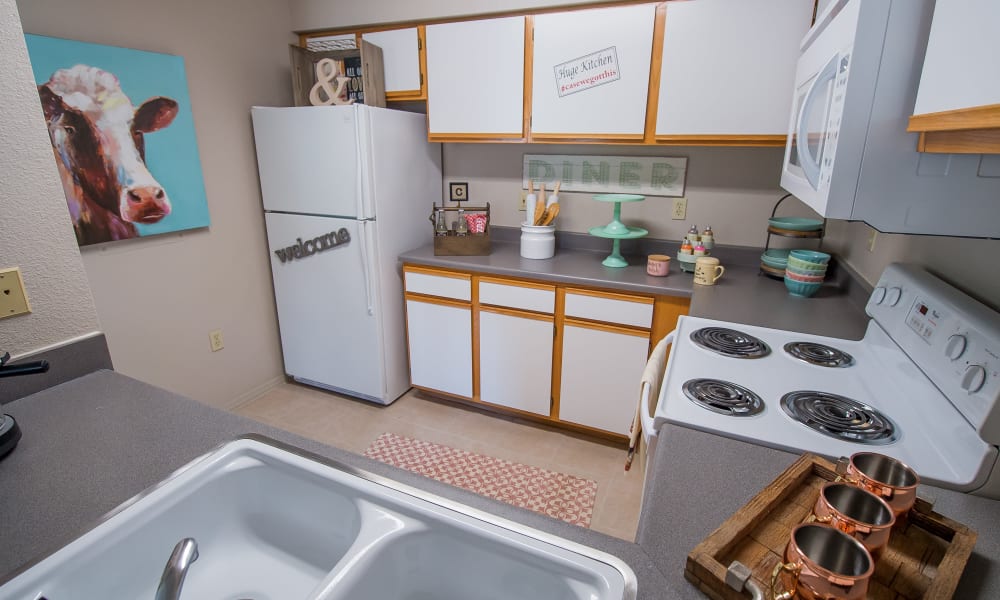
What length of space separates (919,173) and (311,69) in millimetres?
2730

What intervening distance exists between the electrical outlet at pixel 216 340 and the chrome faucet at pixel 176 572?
2.31 metres

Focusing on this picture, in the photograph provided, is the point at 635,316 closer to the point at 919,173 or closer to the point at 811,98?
the point at 811,98

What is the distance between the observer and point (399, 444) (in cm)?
248

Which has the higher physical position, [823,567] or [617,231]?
[617,231]

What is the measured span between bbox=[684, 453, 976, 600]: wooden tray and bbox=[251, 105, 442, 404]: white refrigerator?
2.15 meters

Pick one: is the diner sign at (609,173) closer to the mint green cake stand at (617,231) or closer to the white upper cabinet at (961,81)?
the mint green cake stand at (617,231)

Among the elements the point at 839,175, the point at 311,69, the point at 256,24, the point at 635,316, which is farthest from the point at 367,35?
the point at 839,175

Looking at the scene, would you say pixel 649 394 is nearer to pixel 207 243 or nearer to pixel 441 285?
pixel 441 285

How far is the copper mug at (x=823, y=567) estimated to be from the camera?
511 millimetres

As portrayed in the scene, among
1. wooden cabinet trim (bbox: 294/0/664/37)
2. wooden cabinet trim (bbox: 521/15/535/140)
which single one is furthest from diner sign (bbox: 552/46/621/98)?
wooden cabinet trim (bbox: 294/0/664/37)

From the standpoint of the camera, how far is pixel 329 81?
2.51m

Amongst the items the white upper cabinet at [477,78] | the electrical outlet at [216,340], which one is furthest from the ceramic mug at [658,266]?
the electrical outlet at [216,340]

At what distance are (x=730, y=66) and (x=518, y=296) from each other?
1340mm

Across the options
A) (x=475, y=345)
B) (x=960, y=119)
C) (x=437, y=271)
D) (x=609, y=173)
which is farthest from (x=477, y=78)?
(x=960, y=119)
